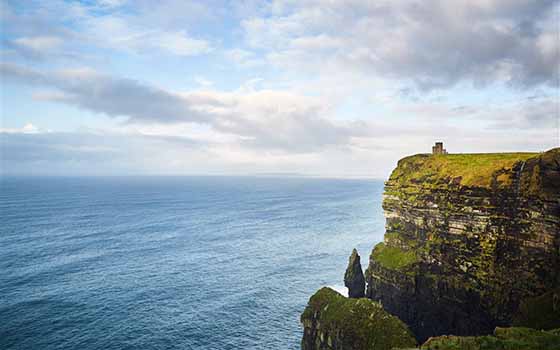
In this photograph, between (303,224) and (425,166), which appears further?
(303,224)

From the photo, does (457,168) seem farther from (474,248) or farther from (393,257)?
(393,257)

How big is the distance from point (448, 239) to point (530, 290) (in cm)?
1073

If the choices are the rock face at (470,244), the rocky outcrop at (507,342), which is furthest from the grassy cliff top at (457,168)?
the rocky outcrop at (507,342)

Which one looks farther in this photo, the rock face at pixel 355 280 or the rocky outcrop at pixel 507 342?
the rock face at pixel 355 280

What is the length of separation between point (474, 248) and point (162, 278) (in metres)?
60.9

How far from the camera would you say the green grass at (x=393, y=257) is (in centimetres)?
4992

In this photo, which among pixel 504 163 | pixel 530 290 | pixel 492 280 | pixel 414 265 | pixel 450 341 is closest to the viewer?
pixel 450 341

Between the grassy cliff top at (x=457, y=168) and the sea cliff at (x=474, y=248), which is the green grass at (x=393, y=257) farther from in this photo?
the grassy cliff top at (x=457, y=168)

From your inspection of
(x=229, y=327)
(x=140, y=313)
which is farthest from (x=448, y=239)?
(x=140, y=313)

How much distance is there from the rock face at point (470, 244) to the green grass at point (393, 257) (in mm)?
163

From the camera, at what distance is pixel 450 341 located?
23.7 meters

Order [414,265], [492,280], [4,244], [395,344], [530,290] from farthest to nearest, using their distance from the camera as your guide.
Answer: [4,244] → [414,265] → [492,280] → [530,290] → [395,344]

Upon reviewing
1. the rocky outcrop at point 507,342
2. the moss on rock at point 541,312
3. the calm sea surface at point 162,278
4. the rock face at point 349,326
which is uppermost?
the rocky outcrop at point 507,342

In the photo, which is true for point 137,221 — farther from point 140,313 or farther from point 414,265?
point 414,265
